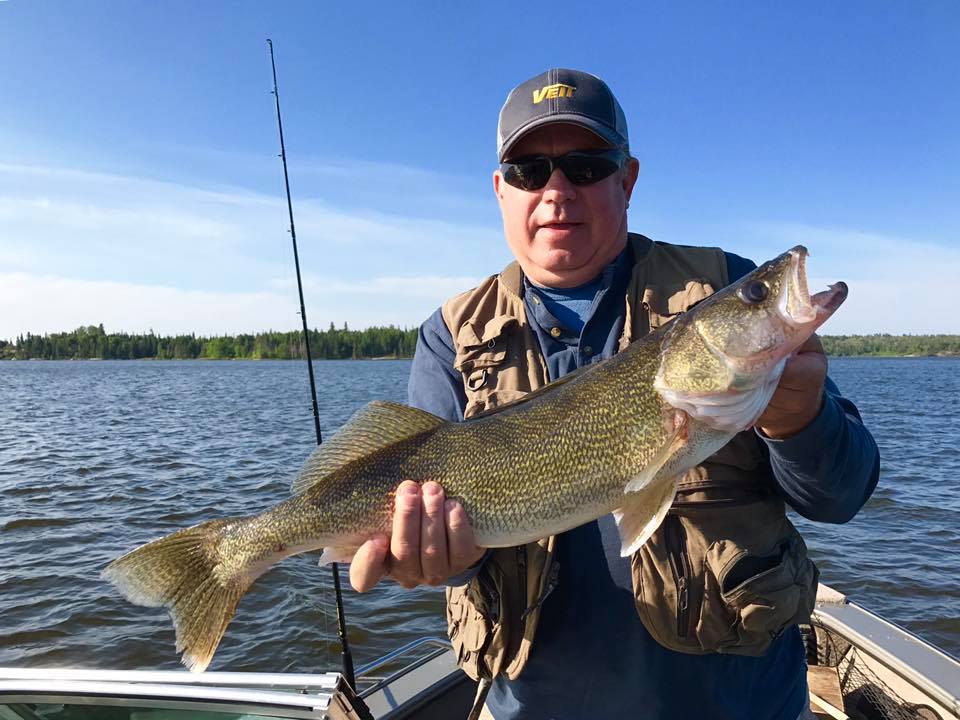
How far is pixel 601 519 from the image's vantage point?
2689mm

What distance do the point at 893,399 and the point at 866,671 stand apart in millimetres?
39118

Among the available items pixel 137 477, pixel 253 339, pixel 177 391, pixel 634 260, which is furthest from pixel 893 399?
pixel 253 339

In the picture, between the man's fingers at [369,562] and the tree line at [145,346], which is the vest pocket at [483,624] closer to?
the man's fingers at [369,562]

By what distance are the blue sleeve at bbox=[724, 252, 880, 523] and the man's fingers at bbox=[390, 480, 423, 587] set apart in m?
1.35

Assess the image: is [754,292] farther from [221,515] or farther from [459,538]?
[221,515]

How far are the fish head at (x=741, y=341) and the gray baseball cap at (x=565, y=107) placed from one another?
0.90m

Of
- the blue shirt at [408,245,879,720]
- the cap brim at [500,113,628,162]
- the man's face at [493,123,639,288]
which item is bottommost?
the blue shirt at [408,245,879,720]

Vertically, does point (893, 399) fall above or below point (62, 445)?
below

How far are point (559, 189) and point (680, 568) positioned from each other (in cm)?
163

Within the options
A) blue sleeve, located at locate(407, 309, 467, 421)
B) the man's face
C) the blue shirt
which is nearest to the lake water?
blue sleeve, located at locate(407, 309, 467, 421)

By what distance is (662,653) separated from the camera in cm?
249

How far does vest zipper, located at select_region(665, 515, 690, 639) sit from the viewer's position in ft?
→ 7.79

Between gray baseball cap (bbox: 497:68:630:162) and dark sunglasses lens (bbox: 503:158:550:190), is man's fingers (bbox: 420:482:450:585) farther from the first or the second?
gray baseball cap (bbox: 497:68:630:162)

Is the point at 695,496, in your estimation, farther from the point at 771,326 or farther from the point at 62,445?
the point at 62,445
